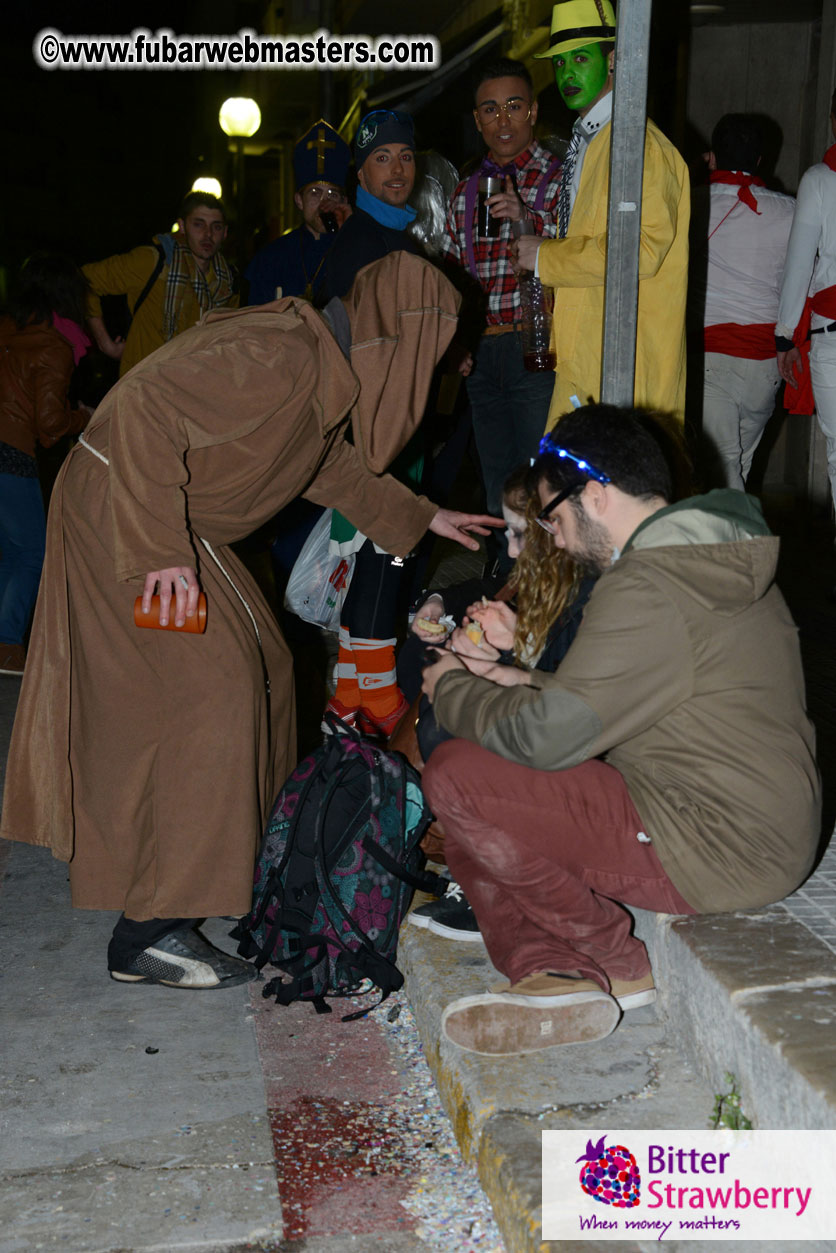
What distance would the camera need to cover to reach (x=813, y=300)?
5.39m

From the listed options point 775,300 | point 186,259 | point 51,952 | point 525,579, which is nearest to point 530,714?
point 525,579

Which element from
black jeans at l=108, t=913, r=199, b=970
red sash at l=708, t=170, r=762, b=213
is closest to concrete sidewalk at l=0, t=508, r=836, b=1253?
black jeans at l=108, t=913, r=199, b=970

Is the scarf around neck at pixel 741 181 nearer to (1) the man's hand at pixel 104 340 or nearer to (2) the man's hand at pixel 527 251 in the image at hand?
(2) the man's hand at pixel 527 251

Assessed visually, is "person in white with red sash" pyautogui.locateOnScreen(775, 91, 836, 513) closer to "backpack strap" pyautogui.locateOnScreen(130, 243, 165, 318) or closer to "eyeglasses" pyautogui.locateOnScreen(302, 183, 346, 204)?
"eyeglasses" pyautogui.locateOnScreen(302, 183, 346, 204)

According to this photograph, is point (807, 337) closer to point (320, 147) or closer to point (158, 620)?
point (320, 147)

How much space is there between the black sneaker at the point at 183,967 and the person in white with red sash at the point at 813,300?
3.56 m

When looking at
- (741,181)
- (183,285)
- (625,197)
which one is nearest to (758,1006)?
(625,197)

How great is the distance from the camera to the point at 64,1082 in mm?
2773

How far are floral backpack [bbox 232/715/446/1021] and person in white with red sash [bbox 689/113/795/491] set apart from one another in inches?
110

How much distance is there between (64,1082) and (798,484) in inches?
289

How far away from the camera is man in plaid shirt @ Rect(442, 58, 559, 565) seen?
4.70 m

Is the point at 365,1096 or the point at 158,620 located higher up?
the point at 158,620

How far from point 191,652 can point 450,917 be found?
3.07ft

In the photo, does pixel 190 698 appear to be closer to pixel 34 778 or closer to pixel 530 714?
pixel 34 778
